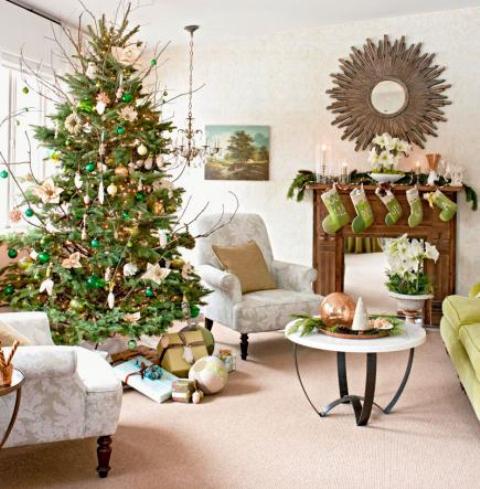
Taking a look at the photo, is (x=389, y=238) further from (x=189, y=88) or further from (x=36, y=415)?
(x=36, y=415)

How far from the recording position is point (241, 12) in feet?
19.2

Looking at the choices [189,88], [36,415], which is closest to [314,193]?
[189,88]

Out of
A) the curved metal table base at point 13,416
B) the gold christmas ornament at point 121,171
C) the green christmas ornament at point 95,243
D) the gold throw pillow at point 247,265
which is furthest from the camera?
the gold throw pillow at point 247,265

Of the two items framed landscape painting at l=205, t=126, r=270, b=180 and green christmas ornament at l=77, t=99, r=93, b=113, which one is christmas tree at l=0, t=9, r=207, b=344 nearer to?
green christmas ornament at l=77, t=99, r=93, b=113

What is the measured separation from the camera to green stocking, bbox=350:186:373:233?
20.2 ft

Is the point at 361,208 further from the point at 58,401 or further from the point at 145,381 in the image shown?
the point at 58,401

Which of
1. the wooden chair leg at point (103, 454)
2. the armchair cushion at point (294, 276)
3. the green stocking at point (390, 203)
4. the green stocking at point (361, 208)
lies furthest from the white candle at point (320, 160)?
the wooden chair leg at point (103, 454)

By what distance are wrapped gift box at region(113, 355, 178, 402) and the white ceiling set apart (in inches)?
113

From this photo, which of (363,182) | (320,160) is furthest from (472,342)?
(320,160)

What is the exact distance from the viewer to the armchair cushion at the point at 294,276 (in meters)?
5.26

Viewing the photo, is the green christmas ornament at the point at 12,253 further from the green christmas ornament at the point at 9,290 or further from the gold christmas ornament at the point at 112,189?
the gold christmas ornament at the point at 112,189

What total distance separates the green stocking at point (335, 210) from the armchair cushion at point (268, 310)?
1.35 metres

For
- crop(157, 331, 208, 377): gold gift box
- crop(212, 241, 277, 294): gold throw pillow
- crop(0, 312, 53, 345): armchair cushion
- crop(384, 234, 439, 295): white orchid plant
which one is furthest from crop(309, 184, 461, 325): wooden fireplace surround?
crop(0, 312, 53, 345): armchair cushion

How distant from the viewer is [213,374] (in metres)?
4.00
